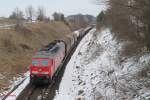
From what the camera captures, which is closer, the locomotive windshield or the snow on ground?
the snow on ground

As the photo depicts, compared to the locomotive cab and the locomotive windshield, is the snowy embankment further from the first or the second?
the locomotive windshield

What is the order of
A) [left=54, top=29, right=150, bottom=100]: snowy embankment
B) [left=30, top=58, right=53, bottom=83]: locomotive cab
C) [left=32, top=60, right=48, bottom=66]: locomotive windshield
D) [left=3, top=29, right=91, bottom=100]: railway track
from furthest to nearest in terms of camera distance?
1. [left=32, top=60, right=48, bottom=66]: locomotive windshield
2. [left=30, top=58, right=53, bottom=83]: locomotive cab
3. [left=3, top=29, right=91, bottom=100]: railway track
4. [left=54, top=29, right=150, bottom=100]: snowy embankment

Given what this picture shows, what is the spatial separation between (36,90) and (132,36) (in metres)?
10.1

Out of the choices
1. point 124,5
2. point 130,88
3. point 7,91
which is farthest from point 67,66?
point 124,5

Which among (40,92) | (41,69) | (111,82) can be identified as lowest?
(40,92)

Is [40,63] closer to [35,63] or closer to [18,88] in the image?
[35,63]

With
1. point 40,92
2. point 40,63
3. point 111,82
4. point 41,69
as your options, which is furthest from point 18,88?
point 111,82

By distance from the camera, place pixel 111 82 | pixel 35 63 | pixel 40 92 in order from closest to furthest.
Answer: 1. pixel 111 82
2. pixel 40 92
3. pixel 35 63

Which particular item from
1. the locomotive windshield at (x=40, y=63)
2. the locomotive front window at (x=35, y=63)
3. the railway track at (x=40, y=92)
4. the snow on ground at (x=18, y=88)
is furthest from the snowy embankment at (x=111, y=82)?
the snow on ground at (x=18, y=88)

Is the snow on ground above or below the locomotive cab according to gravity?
below

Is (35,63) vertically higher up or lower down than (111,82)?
higher up

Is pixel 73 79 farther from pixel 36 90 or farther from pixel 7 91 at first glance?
pixel 7 91

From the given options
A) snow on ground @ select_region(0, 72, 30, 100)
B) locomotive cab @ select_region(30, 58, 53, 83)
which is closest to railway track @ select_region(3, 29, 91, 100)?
snow on ground @ select_region(0, 72, 30, 100)

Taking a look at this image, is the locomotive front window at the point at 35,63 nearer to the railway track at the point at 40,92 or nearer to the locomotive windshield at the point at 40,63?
the locomotive windshield at the point at 40,63
